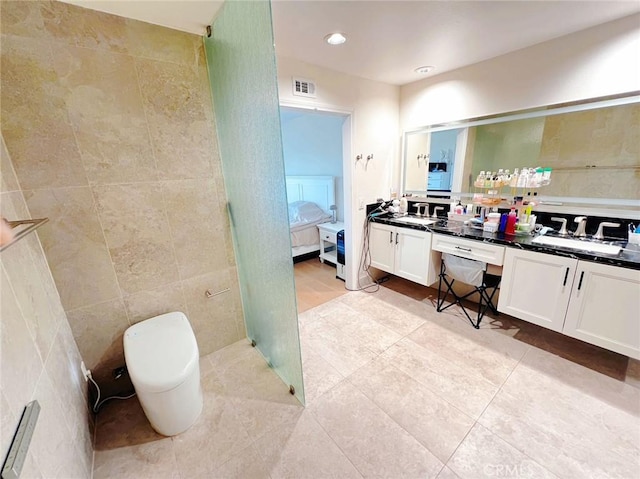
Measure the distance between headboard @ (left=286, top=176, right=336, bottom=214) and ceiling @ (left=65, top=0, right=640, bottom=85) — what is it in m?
2.08

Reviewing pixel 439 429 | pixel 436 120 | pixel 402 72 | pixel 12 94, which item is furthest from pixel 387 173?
pixel 12 94

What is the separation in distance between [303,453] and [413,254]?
6.23 ft

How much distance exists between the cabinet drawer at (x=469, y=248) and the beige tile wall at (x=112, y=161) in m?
1.87

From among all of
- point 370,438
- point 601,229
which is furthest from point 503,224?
point 370,438

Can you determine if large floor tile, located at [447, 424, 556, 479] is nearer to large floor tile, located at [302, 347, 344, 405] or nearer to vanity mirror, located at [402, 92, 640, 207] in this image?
large floor tile, located at [302, 347, 344, 405]

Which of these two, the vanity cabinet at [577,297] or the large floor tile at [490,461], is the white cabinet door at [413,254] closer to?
the vanity cabinet at [577,297]

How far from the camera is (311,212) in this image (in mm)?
4129

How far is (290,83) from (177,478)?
8.63ft

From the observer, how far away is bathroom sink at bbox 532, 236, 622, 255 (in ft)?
5.38

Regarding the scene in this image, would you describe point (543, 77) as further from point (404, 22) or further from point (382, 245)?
point (382, 245)

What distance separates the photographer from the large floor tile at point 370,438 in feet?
4.08

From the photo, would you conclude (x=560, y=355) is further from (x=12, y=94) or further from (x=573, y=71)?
(x=12, y=94)

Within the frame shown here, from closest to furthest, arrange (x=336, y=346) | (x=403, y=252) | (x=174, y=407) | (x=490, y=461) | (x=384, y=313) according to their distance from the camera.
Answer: (x=490, y=461)
(x=174, y=407)
(x=336, y=346)
(x=384, y=313)
(x=403, y=252)

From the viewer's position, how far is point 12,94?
3.95ft
